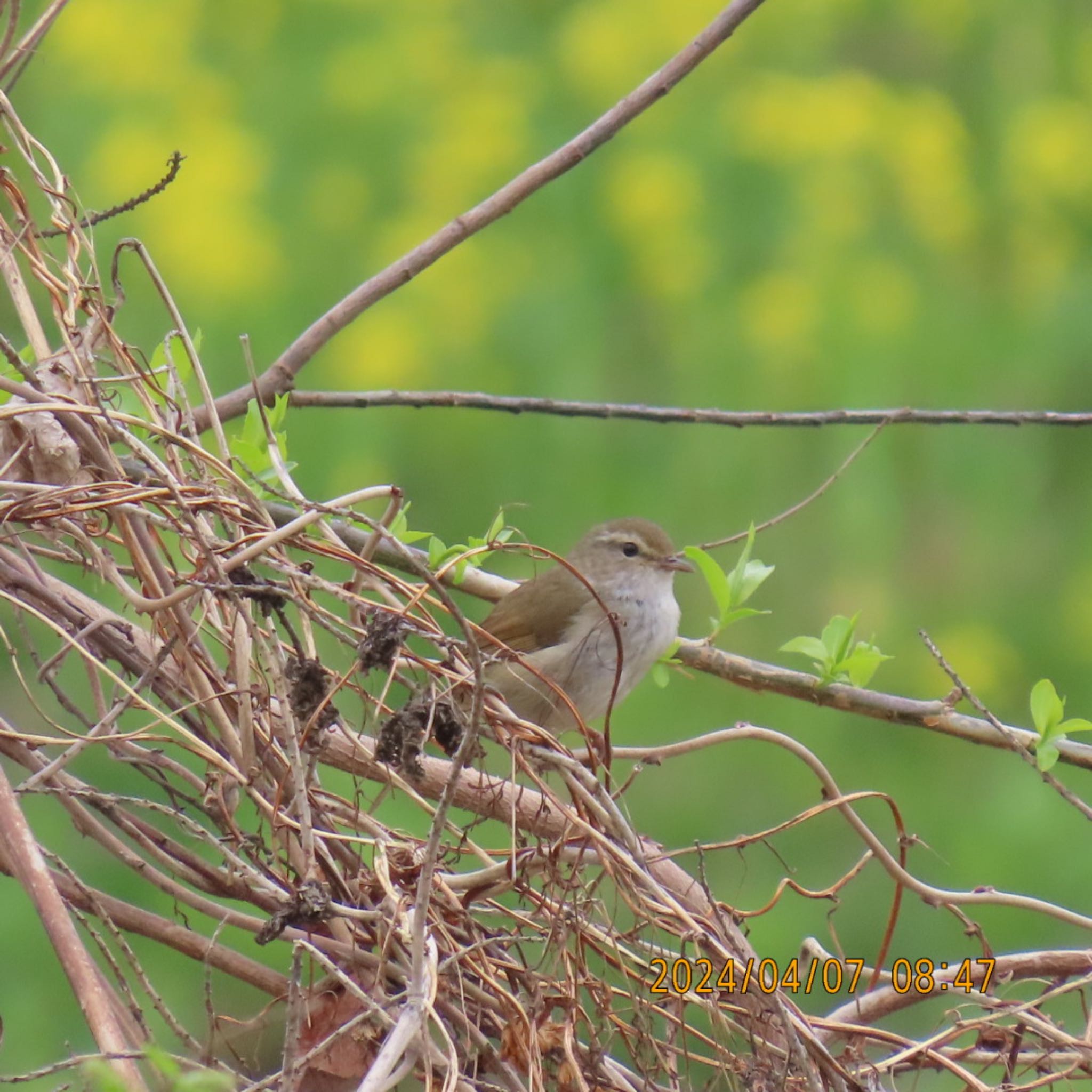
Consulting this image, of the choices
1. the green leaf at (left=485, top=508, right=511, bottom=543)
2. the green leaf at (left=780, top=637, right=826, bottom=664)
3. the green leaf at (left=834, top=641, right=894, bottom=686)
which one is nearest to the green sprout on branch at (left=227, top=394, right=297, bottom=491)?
the green leaf at (left=485, top=508, right=511, bottom=543)

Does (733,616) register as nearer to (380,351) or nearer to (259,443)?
(259,443)

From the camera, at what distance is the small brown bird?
4195mm

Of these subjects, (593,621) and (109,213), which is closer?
(109,213)

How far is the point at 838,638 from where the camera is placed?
3020mm

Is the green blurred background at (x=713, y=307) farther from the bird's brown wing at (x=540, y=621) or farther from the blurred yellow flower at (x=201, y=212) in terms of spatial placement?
the bird's brown wing at (x=540, y=621)

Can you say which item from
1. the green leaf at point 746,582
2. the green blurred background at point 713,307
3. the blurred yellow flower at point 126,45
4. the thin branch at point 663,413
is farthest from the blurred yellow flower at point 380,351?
the green leaf at point 746,582

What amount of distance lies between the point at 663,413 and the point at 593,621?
1460 millimetres

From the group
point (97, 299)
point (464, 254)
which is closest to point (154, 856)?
point (97, 299)

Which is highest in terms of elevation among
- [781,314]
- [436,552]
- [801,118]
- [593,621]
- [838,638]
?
[801,118]

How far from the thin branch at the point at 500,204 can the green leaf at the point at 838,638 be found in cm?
110

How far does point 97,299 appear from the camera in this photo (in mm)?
2418

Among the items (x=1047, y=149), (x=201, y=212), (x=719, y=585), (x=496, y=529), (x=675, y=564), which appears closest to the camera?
Answer: (x=496, y=529)

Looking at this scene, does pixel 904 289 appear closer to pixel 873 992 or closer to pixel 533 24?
pixel 533 24

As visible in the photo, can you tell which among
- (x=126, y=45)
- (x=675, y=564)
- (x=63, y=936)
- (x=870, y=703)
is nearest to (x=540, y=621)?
(x=675, y=564)
